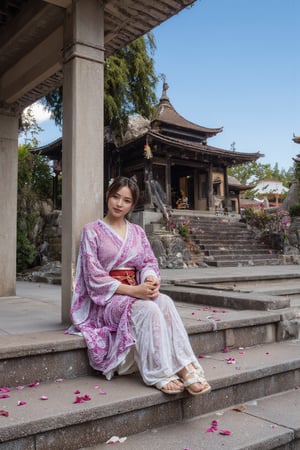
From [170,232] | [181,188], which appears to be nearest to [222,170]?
[181,188]

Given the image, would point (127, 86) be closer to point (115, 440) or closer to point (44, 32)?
point (44, 32)

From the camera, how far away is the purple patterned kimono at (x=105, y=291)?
2271 millimetres

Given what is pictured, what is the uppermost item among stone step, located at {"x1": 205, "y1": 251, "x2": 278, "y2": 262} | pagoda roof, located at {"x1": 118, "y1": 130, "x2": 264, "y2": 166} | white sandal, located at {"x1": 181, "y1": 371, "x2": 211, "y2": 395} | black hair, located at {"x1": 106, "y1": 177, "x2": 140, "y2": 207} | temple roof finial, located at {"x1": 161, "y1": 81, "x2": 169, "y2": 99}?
temple roof finial, located at {"x1": 161, "y1": 81, "x2": 169, "y2": 99}

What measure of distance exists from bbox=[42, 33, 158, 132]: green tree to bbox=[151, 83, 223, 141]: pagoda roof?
901 cm

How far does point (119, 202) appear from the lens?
2594 millimetres

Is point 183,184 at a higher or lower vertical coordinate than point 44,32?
higher

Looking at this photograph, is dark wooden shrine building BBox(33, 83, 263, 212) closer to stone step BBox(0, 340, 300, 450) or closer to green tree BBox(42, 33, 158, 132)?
green tree BBox(42, 33, 158, 132)

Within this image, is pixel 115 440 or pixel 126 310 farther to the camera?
pixel 126 310

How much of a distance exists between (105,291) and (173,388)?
2.20ft

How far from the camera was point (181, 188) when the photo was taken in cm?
2161

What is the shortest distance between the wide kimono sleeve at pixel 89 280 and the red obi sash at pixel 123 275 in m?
0.06

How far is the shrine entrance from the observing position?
2098cm

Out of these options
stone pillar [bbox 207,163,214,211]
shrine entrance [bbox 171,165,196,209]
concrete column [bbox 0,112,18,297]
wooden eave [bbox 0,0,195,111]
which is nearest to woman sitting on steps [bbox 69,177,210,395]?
wooden eave [bbox 0,0,195,111]

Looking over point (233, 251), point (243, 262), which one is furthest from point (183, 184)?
point (243, 262)
